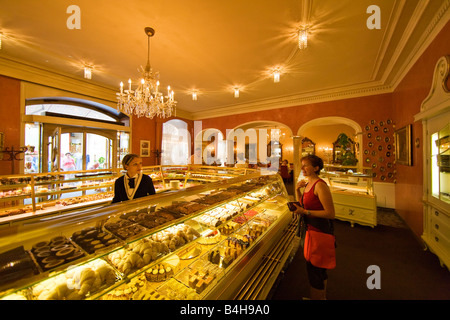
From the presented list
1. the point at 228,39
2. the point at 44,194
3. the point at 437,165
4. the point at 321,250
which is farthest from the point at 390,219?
the point at 44,194

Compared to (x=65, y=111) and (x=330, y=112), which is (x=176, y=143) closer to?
(x=65, y=111)

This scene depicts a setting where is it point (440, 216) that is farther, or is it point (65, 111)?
point (65, 111)

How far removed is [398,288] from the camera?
2.34 m

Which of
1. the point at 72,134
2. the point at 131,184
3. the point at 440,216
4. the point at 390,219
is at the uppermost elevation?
the point at 72,134

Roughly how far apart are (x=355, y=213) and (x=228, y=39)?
5.11m

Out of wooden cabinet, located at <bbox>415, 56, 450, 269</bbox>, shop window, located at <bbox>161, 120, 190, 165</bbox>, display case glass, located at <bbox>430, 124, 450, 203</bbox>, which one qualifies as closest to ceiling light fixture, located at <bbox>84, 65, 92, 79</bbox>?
shop window, located at <bbox>161, 120, 190, 165</bbox>

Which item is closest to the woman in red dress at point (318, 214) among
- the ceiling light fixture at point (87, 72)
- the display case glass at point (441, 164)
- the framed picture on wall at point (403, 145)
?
the display case glass at point (441, 164)

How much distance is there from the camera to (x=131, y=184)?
2.37 meters

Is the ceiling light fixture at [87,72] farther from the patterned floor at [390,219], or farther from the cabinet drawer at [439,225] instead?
the patterned floor at [390,219]

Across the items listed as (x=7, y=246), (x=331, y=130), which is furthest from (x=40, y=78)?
(x=331, y=130)

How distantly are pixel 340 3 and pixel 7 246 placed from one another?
448 centimetres

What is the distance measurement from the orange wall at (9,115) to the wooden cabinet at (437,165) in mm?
8777

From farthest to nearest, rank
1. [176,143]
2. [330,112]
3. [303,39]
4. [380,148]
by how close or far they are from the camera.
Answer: [176,143], [330,112], [380,148], [303,39]
